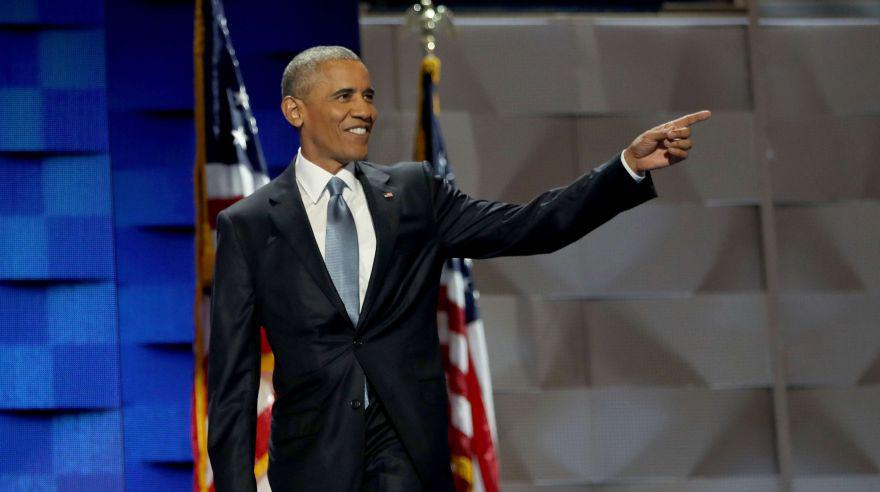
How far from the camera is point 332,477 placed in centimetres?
220

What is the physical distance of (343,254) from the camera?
89.3 inches

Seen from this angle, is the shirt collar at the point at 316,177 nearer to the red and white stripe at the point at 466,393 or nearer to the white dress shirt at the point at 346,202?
the white dress shirt at the point at 346,202

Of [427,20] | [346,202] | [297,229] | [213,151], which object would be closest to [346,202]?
[346,202]

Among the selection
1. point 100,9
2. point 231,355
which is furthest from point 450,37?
point 231,355

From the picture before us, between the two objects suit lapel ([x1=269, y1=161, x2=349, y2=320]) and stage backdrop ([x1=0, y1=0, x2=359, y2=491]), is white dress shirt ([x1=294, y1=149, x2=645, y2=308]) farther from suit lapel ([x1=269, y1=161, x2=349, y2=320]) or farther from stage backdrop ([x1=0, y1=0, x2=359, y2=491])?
stage backdrop ([x1=0, y1=0, x2=359, y2=491])

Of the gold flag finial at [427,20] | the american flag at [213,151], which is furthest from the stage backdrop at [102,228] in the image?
the american flag at [213,151]

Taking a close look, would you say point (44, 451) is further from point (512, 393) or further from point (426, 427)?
point (426, 427)

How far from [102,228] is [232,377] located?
2407mm

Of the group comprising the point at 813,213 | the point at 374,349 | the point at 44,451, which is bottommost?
the point at 44,451

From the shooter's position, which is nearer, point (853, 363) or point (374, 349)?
point (374, 349)

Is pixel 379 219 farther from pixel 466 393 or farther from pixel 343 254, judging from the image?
pixel 466 393

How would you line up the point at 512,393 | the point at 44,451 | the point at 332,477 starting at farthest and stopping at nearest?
the point at 512,393
the point at 44,451
the point at 332,477

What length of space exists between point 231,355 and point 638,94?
356cm

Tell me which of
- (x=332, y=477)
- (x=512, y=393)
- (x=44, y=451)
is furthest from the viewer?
(x=512, y=393)
